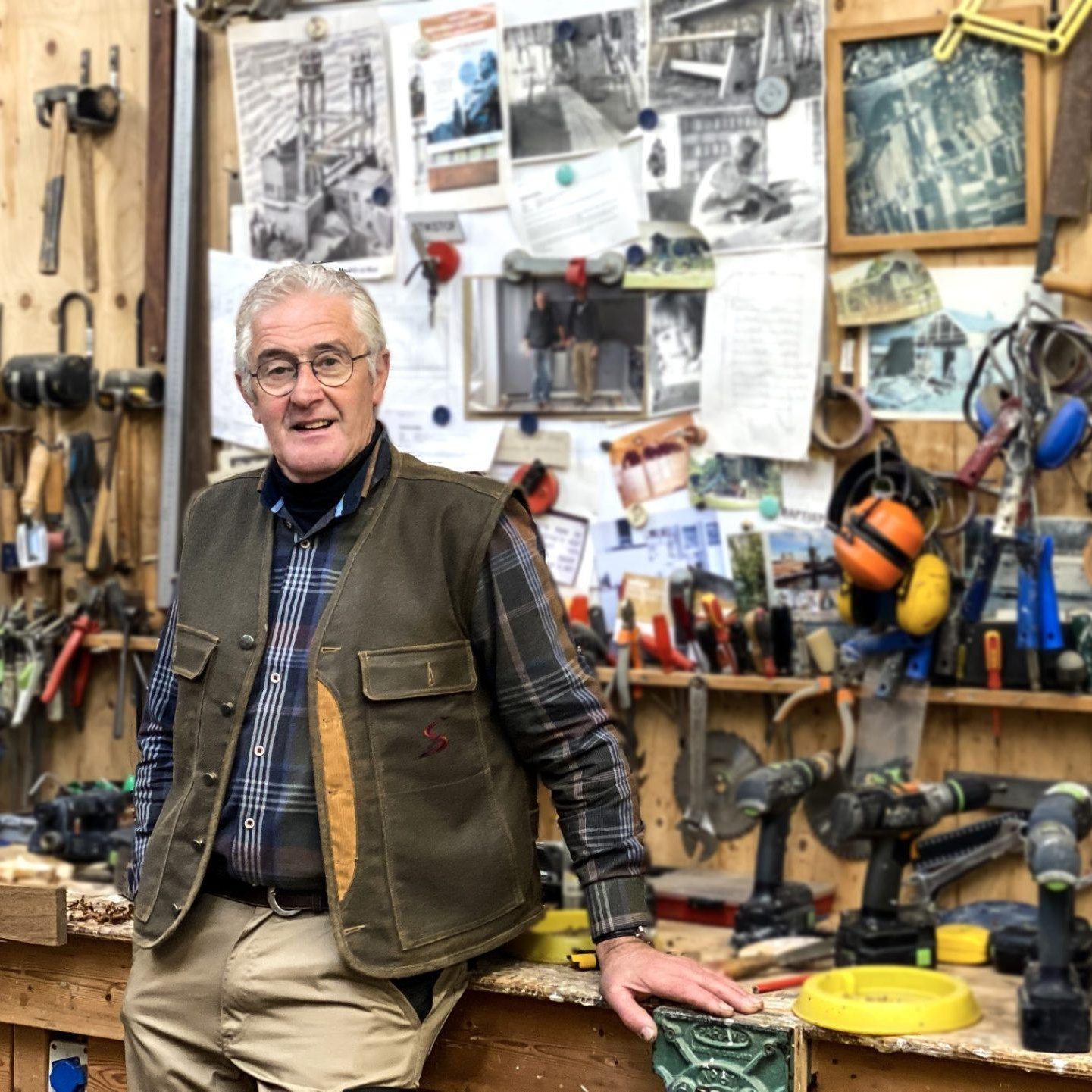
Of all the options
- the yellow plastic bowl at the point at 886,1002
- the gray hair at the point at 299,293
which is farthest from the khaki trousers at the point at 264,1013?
the gray hair at the point at 299,293

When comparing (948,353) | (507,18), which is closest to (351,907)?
(948,353)

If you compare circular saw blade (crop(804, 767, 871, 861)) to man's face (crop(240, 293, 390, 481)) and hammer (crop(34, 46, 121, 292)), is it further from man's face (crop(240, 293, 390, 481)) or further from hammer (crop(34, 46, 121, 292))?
hammer (crop(34, 46, 121, 292))

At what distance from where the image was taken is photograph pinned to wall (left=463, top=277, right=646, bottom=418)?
3.65 metres

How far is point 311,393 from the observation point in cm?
208

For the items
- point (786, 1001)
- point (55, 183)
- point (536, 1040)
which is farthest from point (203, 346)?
point (786, 1001)

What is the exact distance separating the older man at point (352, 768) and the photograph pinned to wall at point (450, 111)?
5.48ft

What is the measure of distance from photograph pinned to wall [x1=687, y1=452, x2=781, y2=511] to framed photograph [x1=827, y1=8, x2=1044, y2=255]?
1.54 feet

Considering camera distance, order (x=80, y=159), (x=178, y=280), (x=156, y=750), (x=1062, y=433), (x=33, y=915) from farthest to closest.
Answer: (x=80, y=159), (x=178, y=280), (x=1062, y=433), (x=33, y=915), (x=156, y=750)

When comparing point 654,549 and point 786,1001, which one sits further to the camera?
point 654,549

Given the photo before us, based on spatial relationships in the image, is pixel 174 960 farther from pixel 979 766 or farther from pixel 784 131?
pixel 784 131

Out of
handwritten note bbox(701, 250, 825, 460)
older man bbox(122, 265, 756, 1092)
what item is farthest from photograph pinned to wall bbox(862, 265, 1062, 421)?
older man bbox(122, 265, 756, 1092)

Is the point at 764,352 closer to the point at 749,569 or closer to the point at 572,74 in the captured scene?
the point at 749,569

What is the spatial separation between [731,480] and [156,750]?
63.8 inches

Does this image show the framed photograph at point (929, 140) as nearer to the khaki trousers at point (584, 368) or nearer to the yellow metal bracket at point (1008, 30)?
the yellow metal bracket at point (1008, 30)
